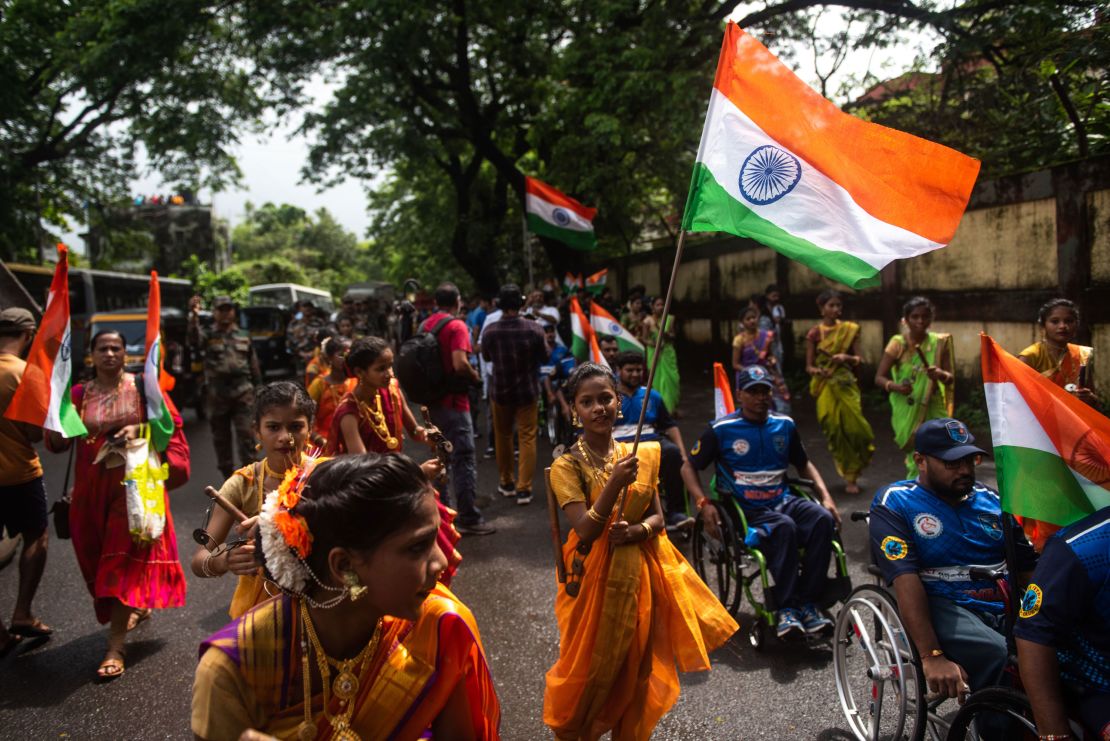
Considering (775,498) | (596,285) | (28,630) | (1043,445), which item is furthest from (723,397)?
(596,285)

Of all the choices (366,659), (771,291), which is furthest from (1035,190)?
(366,659)

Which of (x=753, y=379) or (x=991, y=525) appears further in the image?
Answer: (x=753, y=379)

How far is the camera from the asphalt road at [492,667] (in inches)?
141

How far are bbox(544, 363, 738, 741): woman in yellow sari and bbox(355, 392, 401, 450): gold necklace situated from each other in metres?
1.88

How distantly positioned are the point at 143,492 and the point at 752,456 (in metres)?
3.42

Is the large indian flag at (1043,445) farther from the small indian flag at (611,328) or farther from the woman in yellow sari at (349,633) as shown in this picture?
the small indian flag at (611,328)

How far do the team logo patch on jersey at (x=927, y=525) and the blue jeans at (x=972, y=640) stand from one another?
0.24m

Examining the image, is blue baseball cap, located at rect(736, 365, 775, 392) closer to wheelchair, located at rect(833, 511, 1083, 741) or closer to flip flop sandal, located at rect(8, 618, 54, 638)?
wheelchair, located at rect(833, 511, 1083, 741)

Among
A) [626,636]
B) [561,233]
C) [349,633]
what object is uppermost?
[561,233]

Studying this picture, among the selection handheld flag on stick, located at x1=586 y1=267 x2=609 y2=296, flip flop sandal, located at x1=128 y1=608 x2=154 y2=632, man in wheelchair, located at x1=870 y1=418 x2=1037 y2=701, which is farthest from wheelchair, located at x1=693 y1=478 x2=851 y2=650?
handheld flag on stick, located at x1=586 y1=267 x2=609 y2=296

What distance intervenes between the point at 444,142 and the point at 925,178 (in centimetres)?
1845

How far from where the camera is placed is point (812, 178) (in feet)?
9.12

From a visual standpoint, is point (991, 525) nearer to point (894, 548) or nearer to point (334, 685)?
point (894, 548)

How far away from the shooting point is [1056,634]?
2.11 metres
